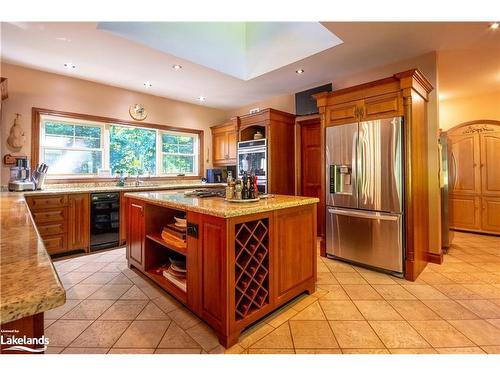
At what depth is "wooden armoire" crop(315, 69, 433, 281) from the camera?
2.53 meters

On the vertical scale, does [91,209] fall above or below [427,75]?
below

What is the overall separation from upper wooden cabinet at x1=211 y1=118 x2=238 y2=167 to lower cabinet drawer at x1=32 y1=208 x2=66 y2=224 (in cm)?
303

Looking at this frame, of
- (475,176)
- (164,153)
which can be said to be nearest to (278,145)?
(164,153)

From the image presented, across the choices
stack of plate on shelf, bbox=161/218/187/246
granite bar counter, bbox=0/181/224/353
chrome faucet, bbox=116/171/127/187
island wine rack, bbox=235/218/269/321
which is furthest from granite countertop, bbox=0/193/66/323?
chrome faucet, bbox=116/171/127/187

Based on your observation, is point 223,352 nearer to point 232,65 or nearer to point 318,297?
point 318,297

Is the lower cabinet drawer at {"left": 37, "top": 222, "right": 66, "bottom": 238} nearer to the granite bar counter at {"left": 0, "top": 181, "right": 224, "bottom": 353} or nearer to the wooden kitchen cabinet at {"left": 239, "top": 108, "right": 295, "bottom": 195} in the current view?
the granite bar counter at {"left": 0, "top": 181, "right": 224, "bottom": 353}

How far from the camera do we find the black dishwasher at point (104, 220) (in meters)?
3.47

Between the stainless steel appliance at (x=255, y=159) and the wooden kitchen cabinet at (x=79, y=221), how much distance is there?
7.83 ft

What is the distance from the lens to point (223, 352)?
5.02 ft

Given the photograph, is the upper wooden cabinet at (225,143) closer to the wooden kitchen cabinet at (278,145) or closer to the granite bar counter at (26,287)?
the wooden kitchen cabinet at (278,145)

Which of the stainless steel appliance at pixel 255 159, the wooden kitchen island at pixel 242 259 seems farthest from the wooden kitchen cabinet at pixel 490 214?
the wooden kitchen island at pixel 242 259

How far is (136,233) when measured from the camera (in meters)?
2.65

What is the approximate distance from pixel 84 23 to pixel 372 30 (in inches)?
115
